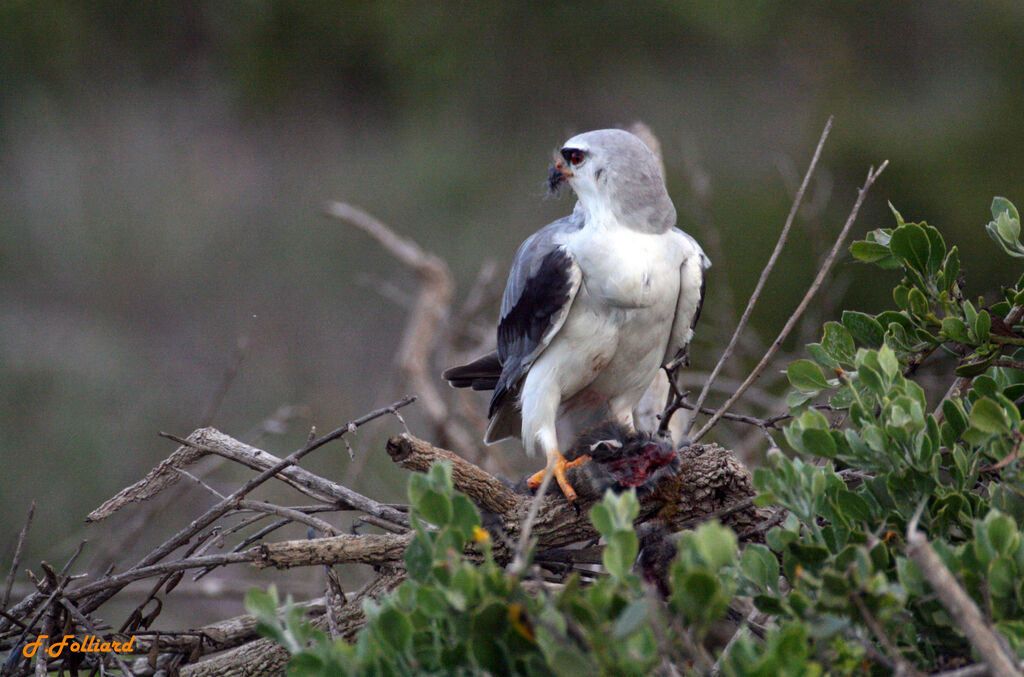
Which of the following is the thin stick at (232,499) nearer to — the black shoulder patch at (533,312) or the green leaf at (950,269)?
the black shoulder patch at (533,312)

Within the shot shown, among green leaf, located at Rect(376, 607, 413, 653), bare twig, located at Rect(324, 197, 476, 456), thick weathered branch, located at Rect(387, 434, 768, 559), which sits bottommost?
green leaf, located at Rect(376, 607, 413, 653)

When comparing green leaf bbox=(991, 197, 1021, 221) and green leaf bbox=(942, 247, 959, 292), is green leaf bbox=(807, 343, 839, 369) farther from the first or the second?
green leaf bbox=(991, 197, 1021, 221)

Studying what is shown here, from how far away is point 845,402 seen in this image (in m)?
2.16

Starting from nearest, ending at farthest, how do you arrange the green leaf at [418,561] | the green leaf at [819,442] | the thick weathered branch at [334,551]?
the green leaf at [418,561]
the green leaf at [819,442]
the thick weathered branch at [334,551]

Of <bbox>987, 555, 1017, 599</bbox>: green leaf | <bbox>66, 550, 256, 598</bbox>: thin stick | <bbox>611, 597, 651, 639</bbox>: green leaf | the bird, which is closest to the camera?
<bbox>611, 597, 651, 639</bbox>: green leaf

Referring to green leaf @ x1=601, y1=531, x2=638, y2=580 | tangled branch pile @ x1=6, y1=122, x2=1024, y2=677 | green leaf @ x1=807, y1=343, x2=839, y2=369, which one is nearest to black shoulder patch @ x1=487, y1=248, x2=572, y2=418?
tangled branch pile @ x1=6, y1=122, x2=1024, y2=677

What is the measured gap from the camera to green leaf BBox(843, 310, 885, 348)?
229 cm

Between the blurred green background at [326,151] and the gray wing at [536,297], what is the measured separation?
4.19 m

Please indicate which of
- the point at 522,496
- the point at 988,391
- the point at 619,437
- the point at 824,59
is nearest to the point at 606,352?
the point at 619,437

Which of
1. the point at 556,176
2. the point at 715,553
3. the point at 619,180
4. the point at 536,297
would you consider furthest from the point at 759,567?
the point at 556,176

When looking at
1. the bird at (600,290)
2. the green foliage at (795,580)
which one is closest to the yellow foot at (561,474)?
the bird at (600,290)

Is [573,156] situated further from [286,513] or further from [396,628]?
[396,628]

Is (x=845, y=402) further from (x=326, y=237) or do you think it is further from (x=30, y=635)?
Result: (x=326, y=237)

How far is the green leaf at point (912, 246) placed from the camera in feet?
7.04
